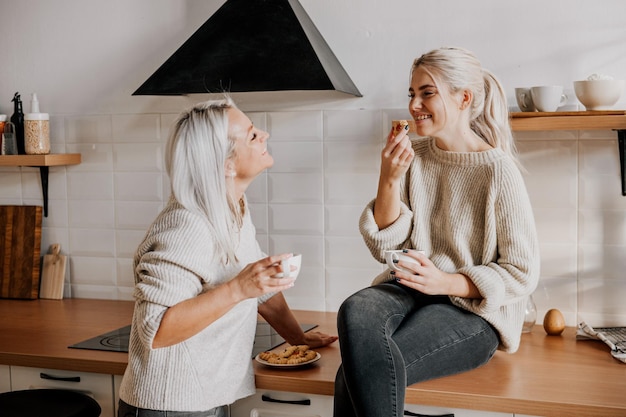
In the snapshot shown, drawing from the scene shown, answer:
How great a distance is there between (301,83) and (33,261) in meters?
1.33

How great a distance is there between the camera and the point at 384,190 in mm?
2064

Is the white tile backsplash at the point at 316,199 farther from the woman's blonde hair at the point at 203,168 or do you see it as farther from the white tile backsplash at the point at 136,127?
the woman's blonde hair at the point at 203,168

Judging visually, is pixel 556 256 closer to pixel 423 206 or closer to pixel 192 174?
pixel 423 206

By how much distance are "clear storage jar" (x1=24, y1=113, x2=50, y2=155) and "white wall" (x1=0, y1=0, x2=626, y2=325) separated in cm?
9

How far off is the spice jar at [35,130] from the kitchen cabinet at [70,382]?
2.82 ft

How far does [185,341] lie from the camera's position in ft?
5.91

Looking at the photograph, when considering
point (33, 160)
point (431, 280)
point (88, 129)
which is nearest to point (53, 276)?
point (33, 160)

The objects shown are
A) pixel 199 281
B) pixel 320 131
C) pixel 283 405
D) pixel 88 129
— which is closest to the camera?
pixel 199 281

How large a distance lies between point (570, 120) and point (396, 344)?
31.8 inches

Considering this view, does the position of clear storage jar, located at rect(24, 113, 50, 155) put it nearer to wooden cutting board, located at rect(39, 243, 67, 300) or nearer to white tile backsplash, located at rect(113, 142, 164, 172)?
white tile backsplash, located at rect(113, 142, 164, 172)

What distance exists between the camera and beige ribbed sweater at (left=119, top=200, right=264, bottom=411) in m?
1.72

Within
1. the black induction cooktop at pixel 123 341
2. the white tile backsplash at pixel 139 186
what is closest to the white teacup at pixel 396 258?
the black induction cooktop at pixel 123 341

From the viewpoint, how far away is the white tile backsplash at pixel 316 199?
7.70ft

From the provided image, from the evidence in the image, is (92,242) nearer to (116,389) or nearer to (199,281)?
(116,389)
